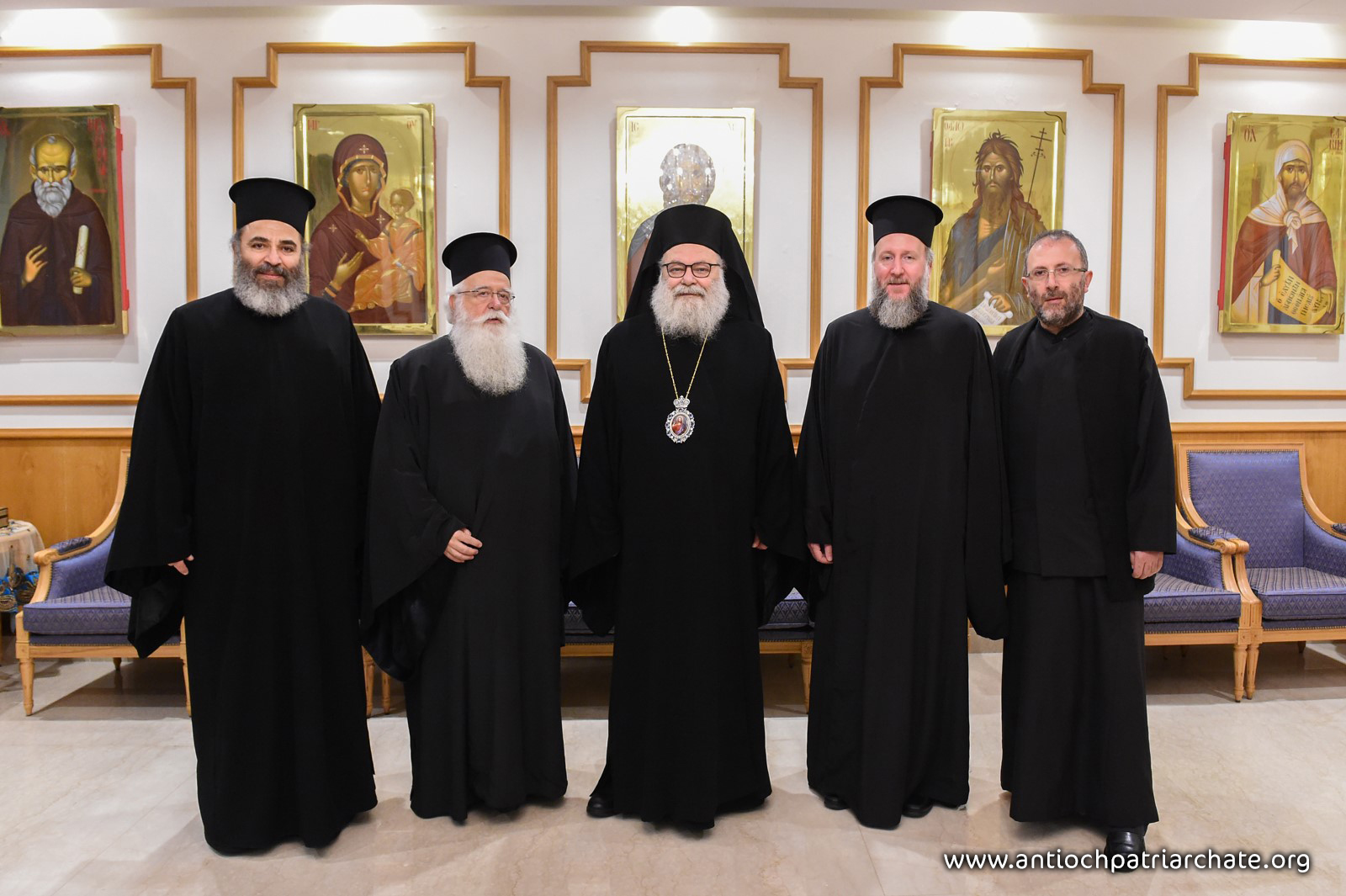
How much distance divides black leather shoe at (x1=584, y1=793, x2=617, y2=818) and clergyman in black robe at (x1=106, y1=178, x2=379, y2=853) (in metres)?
0.93

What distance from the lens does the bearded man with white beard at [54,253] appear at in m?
5.22

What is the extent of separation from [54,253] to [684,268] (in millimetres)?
4487

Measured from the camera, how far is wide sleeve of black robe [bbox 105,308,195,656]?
9.58 ft

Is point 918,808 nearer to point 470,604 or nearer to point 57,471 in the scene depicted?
point 470,604

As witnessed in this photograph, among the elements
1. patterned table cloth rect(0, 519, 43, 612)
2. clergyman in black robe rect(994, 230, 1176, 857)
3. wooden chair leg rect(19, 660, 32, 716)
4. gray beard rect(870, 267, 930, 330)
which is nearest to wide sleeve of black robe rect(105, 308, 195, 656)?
wooden chair leg rect(19, 660, 32, 716)

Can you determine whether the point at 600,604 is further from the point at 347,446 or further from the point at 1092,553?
the point at 1092,553

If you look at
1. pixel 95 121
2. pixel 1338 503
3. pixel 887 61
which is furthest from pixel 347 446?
pixel 1338 503

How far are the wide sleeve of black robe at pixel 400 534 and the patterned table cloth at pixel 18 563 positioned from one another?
8.79 ft

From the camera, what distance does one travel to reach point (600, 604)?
11.0 feet

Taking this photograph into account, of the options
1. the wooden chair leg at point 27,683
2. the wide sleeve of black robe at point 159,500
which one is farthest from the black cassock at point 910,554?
the wooden chair leg at point 27,683

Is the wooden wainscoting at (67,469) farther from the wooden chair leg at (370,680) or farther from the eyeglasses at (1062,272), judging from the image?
the eyeglasses at (1062,272)

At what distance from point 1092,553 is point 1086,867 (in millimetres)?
1098

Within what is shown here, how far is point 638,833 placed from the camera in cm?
314

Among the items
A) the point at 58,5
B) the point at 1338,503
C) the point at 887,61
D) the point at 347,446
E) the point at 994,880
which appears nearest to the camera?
the point at 994,880
